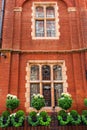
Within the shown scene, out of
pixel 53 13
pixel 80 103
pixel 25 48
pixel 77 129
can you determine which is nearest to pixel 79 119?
pixel 77 129

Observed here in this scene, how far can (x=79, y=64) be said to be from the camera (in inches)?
425

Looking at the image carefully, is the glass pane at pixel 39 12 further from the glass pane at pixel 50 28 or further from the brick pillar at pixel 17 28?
the brick pillar at pixel 17 28

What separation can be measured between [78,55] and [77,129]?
11.6 feet

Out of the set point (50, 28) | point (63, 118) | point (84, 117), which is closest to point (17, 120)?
point (63, 118)

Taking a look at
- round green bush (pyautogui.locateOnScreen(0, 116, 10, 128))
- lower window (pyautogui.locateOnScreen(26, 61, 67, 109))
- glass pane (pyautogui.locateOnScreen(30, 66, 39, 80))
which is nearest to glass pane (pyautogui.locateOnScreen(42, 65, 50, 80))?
lower window (pyautogui.locateOnScreen(26, 61, 67, 109))

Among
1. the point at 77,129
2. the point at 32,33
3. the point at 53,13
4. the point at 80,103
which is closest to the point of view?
the point at 77,129

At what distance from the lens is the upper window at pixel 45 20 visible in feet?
38.5

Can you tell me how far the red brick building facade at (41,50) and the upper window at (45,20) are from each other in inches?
2.8

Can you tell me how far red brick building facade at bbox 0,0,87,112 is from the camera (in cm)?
1037

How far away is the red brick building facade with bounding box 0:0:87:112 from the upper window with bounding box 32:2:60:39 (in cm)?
7

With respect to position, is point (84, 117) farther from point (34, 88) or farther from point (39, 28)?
point (39, 28)

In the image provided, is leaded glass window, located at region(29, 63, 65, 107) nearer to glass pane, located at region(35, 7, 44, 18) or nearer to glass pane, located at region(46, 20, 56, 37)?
glass pane, located at region(46, 20, 56, 37)

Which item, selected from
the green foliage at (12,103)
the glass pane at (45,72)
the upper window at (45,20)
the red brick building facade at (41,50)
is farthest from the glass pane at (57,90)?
the upper window at (45,20)

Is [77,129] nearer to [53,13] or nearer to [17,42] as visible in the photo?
[17,42]
